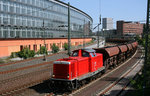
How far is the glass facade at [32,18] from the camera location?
41.5 meters

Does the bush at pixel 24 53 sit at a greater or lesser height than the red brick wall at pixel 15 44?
lesser

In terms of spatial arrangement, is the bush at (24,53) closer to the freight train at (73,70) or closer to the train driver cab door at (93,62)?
the train driver cab door at (93,62)

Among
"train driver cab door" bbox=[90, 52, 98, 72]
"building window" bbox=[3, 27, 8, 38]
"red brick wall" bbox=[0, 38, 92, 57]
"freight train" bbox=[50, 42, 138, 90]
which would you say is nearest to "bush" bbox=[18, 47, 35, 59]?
"red brick wall" bbox=[0, 38, 92, 57]

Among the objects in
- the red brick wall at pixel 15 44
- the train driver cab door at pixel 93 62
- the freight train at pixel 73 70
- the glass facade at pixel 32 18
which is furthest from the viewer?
the glass facade at pixel 32 18

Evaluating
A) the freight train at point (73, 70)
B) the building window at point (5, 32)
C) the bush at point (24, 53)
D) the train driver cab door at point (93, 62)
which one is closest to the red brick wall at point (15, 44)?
the building window at point (5, 32)

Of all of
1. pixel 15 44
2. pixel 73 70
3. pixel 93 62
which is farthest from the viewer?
pixel 15 44

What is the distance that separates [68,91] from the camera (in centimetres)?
1392

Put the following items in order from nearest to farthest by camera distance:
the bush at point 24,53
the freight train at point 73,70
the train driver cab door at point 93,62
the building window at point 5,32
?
the freight train at point 73,70
the train driver cab door at point 93,62
the bush at point 24,53
the building window at point 5,32

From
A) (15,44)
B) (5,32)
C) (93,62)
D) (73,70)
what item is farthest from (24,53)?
(73,70)

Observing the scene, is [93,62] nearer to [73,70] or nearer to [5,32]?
[73,70]

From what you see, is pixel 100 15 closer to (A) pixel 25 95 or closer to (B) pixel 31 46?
(A) pixel 25 95

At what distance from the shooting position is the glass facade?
1635 inches

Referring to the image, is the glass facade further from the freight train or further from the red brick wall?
the freight train

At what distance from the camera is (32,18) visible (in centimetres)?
4988
